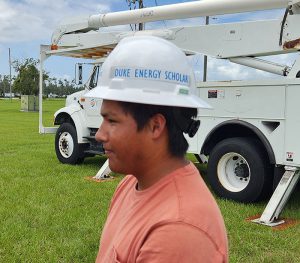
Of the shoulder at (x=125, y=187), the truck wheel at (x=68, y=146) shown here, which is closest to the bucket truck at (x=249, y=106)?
the truck wheel at (x=68, y=146)

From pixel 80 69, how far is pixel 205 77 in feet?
11.5

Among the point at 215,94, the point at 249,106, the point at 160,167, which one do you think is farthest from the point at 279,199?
the point at 160,167

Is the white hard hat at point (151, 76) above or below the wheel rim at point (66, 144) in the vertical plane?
above

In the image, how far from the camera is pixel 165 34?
892 centimetres

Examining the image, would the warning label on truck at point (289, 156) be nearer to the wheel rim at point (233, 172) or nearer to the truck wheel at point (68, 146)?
the wheel rim at point (233, 172)

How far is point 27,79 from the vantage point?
4866 cm

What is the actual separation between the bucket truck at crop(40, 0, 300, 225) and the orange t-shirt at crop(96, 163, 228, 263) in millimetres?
5153

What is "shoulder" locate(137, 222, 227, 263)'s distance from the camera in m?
1.21

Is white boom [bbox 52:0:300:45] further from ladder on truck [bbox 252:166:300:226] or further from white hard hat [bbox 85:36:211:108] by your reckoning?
white hard hat [bbox 85:36:211:108]

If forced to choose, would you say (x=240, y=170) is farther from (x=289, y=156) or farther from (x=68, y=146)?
(x=68, y=146)

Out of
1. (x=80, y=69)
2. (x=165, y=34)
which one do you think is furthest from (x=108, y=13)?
(x=165, y=34)

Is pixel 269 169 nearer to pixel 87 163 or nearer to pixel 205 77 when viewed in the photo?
pixel 205 77

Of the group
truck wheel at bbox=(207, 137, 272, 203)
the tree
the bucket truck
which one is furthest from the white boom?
the tree

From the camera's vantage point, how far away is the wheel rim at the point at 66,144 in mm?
11102
